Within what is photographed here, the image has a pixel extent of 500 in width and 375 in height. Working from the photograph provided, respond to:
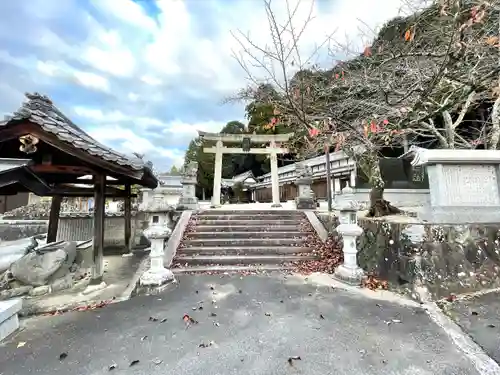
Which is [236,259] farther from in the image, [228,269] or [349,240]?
[349,240]

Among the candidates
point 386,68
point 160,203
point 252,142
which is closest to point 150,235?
point 160,203

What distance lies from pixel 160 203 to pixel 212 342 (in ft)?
8.86

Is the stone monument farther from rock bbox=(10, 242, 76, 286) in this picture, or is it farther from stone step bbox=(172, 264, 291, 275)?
rock bbox=(10, 242, 76, 286)

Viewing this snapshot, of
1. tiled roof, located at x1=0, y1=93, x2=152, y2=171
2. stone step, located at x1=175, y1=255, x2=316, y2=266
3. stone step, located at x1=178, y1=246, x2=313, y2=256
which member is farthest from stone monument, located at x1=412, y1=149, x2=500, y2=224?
tiled roof, located at x1=0, y1=93, x2=152, y2=171

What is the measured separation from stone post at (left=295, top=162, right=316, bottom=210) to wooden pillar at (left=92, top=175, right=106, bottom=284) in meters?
7.03

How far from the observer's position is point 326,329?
3.09 m

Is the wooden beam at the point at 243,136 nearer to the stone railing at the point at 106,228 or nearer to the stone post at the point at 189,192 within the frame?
the stone post at the point at 189,192

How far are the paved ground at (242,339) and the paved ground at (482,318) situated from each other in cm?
32

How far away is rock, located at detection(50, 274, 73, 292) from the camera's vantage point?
15.3 ft

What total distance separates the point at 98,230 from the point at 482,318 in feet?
20.2

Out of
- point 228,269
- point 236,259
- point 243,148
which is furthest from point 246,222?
point 243,148

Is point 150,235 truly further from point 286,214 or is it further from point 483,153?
point 483,153

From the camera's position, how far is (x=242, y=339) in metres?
2.89

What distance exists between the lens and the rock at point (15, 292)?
4.34 metres
